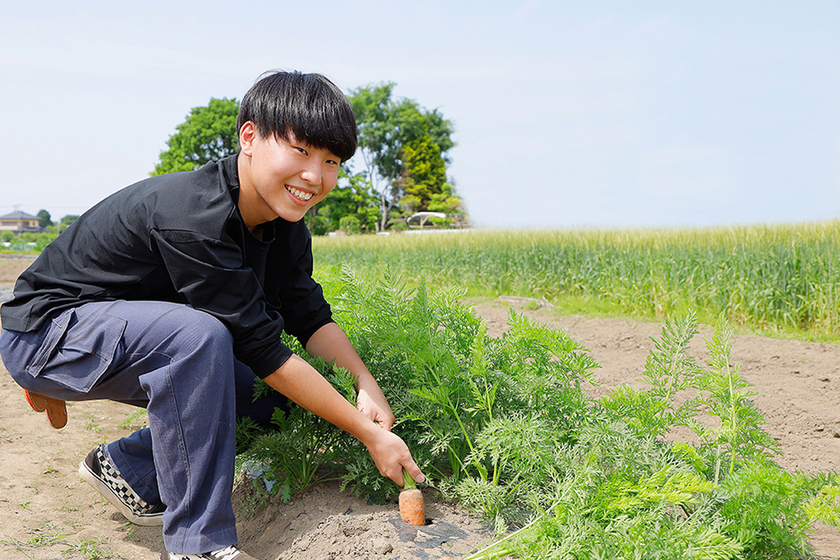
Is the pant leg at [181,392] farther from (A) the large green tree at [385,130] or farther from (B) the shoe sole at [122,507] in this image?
(A) the large green tree at [385,130]

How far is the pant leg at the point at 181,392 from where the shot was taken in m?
1.81

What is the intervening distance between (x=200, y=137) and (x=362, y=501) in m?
41.7

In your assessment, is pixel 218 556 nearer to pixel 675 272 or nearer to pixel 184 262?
pixel 184 262

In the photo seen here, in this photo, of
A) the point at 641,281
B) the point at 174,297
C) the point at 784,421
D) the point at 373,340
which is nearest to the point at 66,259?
the point at 174,297

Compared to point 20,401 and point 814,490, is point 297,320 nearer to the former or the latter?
point 814,490

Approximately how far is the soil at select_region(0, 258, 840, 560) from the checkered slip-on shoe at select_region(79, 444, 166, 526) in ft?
0.20

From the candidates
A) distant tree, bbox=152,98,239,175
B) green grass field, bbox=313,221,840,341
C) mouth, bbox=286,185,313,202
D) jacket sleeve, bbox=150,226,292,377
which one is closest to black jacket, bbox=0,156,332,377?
jacket sleeve, bbox=150,226,292,377

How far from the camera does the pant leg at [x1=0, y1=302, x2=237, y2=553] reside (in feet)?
5.93

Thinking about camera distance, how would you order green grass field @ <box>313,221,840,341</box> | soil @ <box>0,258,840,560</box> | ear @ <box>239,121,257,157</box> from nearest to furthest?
1. soil @ <box>0,258,840,560</box>
2. ear @ <box>239,121,257,157</box>
3. green grass field @ <box>313,221,840,341</box>

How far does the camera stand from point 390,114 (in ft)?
142

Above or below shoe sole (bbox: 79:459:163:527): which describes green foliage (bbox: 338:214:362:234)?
above

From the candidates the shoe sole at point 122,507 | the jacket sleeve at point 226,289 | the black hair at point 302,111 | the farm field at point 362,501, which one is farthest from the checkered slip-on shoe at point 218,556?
→ the black hair at point 302,111

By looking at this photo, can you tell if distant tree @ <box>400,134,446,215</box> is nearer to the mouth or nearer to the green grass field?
the green grass field

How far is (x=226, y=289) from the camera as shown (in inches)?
74.2
